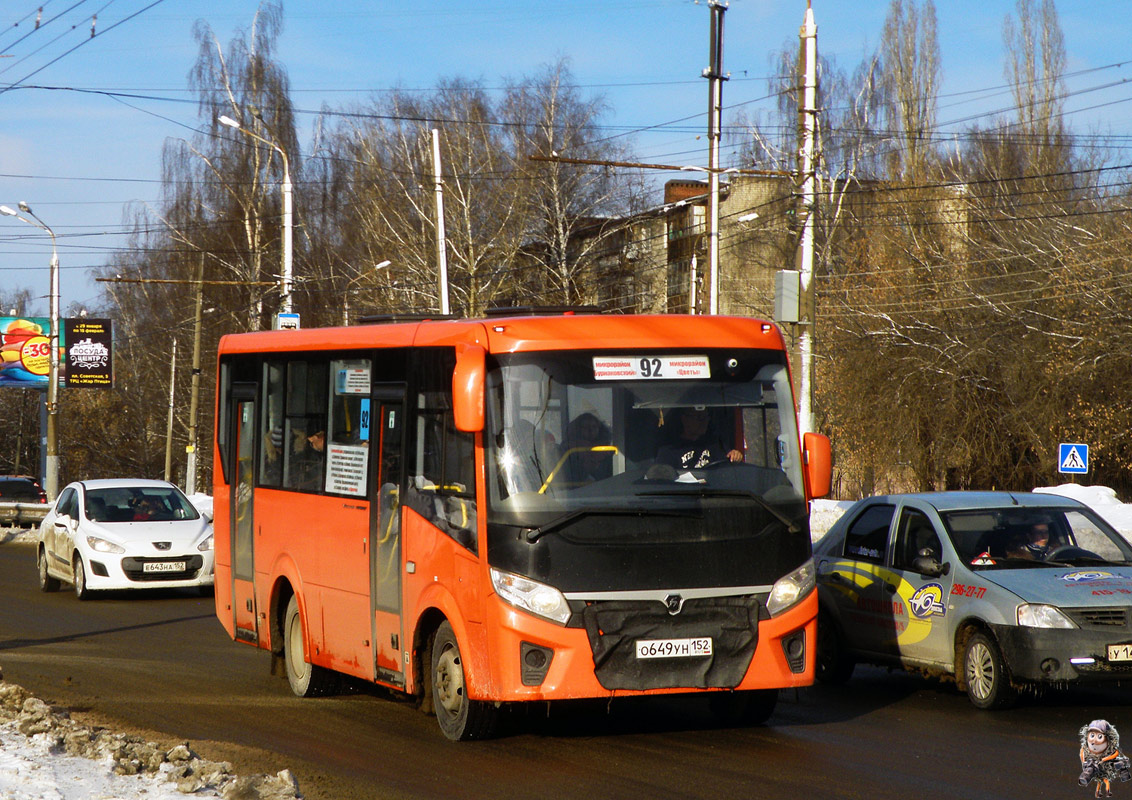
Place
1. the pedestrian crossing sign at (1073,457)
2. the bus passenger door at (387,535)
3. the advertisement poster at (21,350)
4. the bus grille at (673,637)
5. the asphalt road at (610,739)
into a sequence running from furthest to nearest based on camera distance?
1. the advertisement poster at (21,350)
2. the pedestrian crossing sign at (1073,457)
3. the bus passenger door at (387,535)
4. the bus grille at (673,637)
5. the asphalt road at (610,739)

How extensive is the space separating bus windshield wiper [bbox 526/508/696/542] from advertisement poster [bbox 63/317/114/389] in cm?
4494

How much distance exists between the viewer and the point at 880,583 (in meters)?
11.0

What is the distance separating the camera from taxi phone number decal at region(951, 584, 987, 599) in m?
9.74

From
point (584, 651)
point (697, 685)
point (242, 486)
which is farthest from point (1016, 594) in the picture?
point (242, 486)

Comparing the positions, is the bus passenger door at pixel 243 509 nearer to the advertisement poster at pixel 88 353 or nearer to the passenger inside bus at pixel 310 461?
the passenger inside bus at pixel 310 461

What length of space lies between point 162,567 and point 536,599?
11708 mm

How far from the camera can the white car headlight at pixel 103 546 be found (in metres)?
18.4

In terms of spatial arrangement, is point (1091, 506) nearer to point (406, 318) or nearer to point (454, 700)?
point (406, 318)

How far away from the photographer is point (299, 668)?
423 inches

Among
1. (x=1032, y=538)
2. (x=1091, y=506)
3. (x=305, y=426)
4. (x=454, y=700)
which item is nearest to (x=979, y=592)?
(x=1032, y=538)

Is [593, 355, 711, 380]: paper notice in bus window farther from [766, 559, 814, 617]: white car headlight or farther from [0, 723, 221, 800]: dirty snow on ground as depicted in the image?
[0, 723, 221, 800]: dirty snow on ground

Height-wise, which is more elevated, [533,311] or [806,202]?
[806,202]

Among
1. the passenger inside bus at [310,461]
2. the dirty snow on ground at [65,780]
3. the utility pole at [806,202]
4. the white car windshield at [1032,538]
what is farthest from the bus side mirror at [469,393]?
the utility pole at [806,202]

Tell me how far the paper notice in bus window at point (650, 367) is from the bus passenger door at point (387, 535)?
154cm
